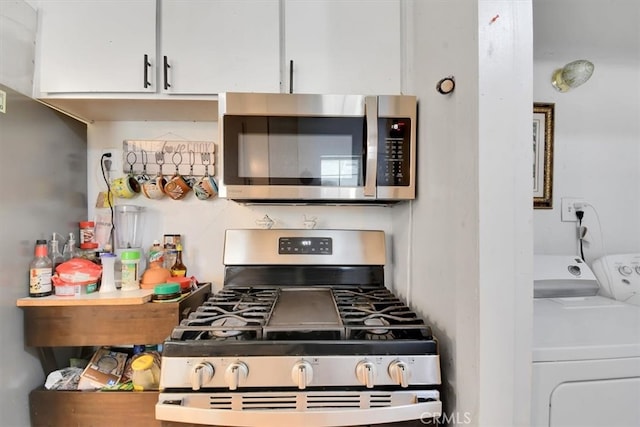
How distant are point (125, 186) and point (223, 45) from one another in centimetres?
79

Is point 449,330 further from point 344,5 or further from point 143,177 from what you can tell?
point 143,177

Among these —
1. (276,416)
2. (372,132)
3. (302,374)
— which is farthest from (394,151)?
(276,416)

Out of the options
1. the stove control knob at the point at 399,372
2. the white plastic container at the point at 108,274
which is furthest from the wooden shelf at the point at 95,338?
the stove control knob at the point at 399,372

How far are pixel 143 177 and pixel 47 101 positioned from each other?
1.40ft

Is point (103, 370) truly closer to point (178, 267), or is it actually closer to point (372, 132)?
point (178, 267)

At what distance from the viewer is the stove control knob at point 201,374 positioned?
70 cm

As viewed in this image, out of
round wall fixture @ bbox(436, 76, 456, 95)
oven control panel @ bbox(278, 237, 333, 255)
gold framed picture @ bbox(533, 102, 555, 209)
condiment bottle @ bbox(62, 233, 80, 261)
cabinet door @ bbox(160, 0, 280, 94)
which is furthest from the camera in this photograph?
gold framed picture @ bbox(533, 102, 555, 209)

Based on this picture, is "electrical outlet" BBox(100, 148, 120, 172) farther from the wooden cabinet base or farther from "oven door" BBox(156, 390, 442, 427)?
"oven door" BBox(156, 390, 442, 427)

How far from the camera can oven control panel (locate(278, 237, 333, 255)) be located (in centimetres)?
129

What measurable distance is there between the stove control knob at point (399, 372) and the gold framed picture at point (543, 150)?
3.87 ft

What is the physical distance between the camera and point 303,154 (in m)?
1.05

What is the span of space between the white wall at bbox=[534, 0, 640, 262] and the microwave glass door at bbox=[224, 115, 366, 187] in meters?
1.05

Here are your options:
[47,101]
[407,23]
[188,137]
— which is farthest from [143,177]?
[407,23]

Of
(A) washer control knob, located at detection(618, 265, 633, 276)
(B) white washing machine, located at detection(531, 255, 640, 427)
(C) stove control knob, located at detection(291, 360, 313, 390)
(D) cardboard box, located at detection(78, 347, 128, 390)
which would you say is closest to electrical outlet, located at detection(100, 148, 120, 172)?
(D) cardboard box, located at detection(78, 347, 128, 390)
